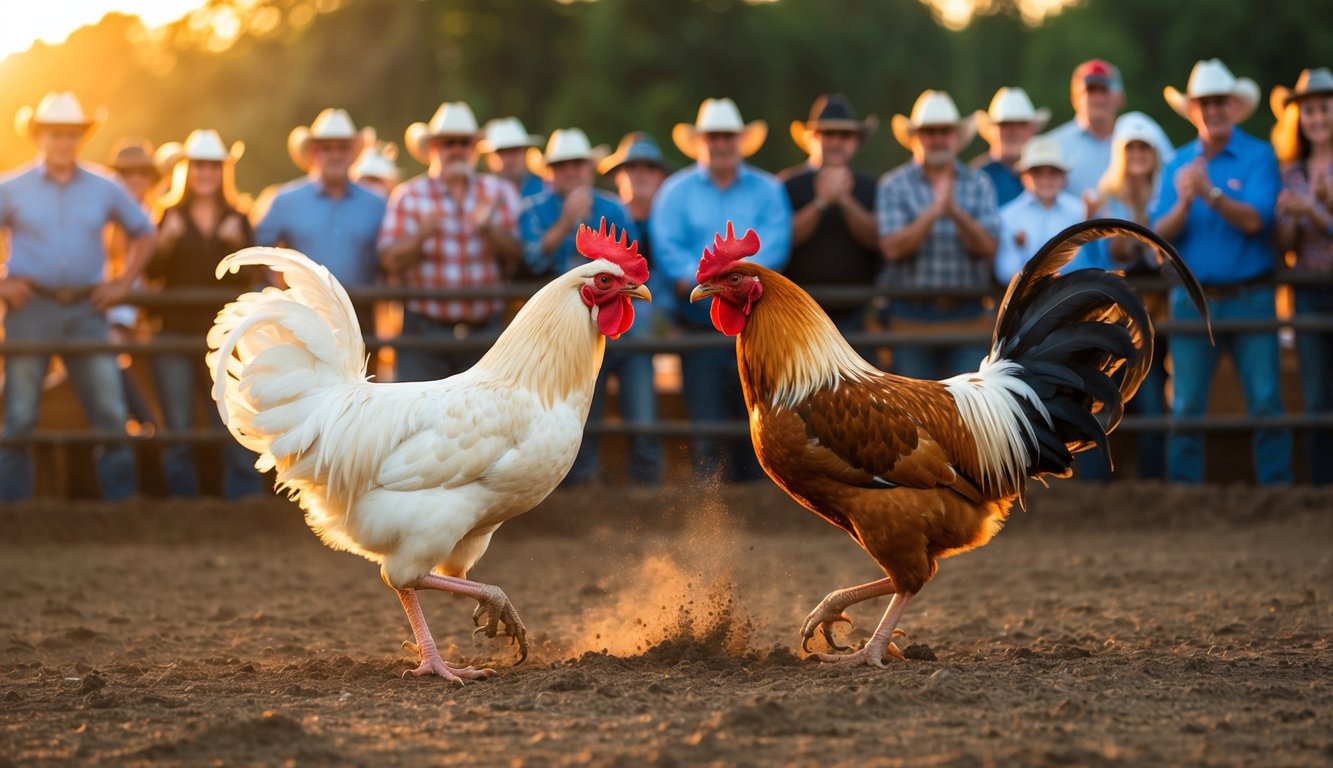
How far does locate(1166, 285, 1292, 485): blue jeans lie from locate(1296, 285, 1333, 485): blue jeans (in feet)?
0.66

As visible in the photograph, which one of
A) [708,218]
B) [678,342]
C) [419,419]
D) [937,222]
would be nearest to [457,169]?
[708,218]

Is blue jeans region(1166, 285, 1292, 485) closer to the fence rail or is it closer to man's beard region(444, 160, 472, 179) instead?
the fence rail

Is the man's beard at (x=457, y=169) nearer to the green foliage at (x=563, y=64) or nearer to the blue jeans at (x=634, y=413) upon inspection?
the blue jeans at (x=634, y=413)

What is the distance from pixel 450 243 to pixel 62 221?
259 centimetres

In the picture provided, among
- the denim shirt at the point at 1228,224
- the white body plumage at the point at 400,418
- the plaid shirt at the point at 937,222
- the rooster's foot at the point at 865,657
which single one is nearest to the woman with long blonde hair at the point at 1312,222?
the denim shirt at the point at 1228,224

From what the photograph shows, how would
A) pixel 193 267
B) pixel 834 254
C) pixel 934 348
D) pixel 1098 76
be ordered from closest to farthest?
pixel 934 348
pixel 834 254
pixel 193 267
pixel 1098 76

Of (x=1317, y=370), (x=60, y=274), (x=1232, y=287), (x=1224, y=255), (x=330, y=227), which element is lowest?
(x=1317, y=370)

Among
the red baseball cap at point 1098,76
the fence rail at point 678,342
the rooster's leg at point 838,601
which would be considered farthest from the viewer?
the red baseball cap at point 1098,76

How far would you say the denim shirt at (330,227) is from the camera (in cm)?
1022

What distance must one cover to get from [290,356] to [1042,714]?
3080mm

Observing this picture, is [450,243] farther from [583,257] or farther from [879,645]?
[879,645]

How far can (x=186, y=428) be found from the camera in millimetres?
10375

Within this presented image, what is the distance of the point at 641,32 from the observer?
27625mm

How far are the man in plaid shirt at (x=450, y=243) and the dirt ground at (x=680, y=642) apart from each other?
1.31m
